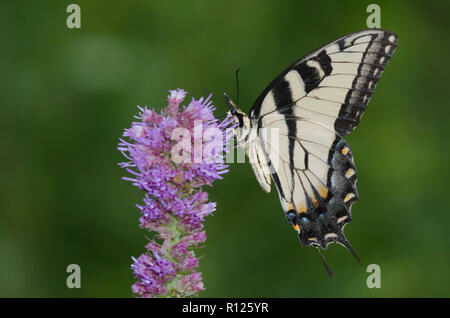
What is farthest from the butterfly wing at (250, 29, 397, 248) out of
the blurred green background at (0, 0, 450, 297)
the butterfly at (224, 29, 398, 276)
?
the blurred green background at (0, 0, 450, 297)

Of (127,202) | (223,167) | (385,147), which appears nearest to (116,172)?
(127,202)

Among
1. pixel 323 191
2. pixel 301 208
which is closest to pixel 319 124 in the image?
pixel 323 191

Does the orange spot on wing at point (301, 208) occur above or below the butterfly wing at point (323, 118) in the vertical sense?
below

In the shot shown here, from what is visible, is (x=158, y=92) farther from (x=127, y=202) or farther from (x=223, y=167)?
(x=223, y=167)

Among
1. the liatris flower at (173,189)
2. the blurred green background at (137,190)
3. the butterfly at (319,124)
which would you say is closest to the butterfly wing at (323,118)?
the butterfly at (319,124)

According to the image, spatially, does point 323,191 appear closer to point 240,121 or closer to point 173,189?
point 240,121

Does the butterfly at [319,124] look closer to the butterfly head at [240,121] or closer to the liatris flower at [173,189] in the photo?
the butterfly head at [240,121]
